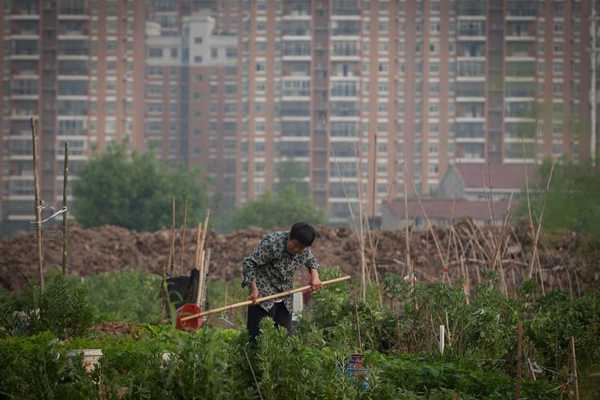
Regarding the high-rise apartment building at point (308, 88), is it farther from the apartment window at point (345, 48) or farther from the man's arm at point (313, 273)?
the man's arm at point (313, 273)

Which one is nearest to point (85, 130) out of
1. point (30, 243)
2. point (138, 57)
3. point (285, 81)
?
point (138, 57)

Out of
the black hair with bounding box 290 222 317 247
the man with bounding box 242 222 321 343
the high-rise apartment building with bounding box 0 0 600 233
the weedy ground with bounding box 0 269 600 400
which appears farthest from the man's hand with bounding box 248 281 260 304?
the high-rise apartment building with bounding box 0 0 600 233

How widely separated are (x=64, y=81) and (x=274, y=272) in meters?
76.9

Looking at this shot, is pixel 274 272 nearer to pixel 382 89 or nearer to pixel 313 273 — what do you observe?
pixel 313 273

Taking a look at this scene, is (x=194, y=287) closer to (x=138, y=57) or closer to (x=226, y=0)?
(x=138, y=57)

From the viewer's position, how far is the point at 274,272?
782 cm

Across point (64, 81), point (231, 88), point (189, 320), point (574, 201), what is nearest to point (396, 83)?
point (231, 88)

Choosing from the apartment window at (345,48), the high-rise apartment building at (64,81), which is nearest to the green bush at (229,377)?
the high-rise apartment building at (64,81)

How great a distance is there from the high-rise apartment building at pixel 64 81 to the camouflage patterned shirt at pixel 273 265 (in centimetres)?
7091

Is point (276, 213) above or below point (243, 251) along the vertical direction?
below

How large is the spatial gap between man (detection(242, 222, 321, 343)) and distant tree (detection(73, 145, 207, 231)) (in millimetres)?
42931

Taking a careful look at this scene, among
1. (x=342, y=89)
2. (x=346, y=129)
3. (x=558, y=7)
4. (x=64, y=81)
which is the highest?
(x=558, y=7)

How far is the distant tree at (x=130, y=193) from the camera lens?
172ft

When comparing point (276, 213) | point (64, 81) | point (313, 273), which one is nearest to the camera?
point (313, 273)
